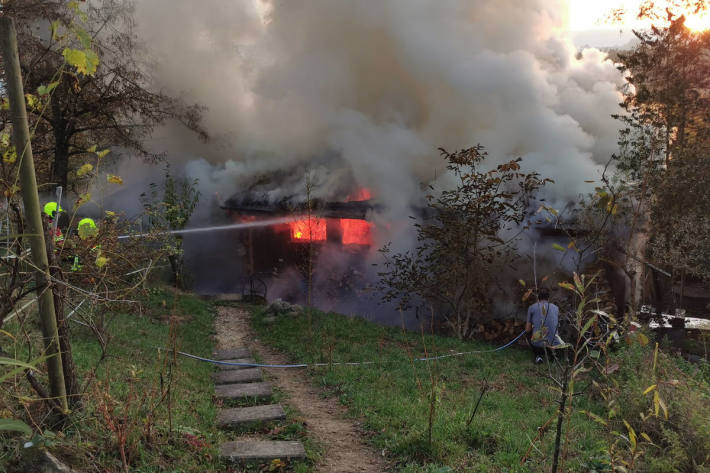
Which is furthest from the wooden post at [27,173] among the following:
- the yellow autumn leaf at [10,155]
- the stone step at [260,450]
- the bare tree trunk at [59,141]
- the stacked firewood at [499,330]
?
the stacked firewood at [499,330]

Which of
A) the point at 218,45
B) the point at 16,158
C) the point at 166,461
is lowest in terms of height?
the point at 166,461

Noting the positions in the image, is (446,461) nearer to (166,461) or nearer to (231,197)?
(166,461)

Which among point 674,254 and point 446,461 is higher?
point 674,254

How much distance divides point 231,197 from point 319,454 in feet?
62.6

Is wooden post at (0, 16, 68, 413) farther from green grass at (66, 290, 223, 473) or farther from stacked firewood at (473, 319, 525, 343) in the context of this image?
stacked firewood at (473, 319, 525, 343)

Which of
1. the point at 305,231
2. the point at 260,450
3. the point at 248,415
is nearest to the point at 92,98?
the point at 305,231

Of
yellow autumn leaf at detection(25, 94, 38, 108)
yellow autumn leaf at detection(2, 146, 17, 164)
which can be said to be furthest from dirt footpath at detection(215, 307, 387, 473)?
yellow autumn leaf at detection(25, 94, 38, 108)

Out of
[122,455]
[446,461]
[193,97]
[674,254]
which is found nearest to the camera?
[122,455]

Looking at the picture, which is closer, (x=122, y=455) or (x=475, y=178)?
(x=122, y=455)

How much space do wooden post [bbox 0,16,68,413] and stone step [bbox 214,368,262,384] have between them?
4370 mm

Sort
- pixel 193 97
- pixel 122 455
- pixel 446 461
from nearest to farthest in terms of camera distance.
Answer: pixel 122 455 < pixel 446 461 < pixel 193 97

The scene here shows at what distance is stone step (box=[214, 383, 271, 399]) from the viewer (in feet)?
22.1

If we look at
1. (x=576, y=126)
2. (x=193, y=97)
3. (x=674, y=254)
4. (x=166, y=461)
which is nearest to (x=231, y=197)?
(x=193, y=97)

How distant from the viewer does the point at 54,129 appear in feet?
43.7
